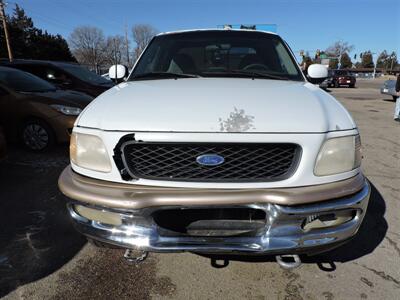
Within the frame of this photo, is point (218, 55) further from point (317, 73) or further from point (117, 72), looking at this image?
point (117, 72)

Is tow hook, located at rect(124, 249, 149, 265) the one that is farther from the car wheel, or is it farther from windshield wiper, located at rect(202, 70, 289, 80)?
the car wheel

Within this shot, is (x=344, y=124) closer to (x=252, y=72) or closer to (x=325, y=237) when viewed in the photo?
(x=325, y=237)

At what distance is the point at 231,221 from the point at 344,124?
93 centimetres

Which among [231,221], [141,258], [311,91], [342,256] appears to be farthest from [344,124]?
[141,258]

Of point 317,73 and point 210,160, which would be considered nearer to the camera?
point 210,160

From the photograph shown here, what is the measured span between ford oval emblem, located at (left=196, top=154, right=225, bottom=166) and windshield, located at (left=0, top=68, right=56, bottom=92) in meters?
5.16

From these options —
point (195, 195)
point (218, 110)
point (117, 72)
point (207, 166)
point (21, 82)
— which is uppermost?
point (117, 72)

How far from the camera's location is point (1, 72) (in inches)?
242

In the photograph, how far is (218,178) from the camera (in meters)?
1.98

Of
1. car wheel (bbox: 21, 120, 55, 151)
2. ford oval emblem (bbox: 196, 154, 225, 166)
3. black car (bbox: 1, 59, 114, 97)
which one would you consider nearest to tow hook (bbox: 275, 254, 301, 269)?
ford oval emblem (bbox: 196, 154, 225, 166)

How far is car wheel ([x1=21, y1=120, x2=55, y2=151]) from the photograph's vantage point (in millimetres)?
5633

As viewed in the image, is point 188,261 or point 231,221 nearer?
point 231,221

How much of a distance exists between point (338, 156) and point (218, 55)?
1.88 meters

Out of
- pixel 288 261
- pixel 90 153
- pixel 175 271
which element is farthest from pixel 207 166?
pixel 175 271
